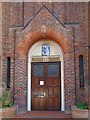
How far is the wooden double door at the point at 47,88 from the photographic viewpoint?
12.2 metres

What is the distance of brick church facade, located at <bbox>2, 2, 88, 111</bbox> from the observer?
11.7 m

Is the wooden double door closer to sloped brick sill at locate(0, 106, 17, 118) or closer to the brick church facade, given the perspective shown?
the brick church facade

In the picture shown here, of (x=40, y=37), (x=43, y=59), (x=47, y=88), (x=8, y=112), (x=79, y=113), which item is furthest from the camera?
(x=43, y=59)

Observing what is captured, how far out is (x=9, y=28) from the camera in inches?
483

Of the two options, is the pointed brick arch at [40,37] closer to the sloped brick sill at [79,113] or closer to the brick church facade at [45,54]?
the brick church facade at [45,54]

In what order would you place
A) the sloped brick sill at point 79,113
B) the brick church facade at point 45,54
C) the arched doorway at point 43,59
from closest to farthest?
1. the sloped brick sill at point 79,113
2. the brick church facade at point 45,54
3. the arched doorway at point 43,59

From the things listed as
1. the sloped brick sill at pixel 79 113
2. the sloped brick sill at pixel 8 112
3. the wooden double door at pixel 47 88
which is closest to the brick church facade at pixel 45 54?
the wooden double door at pixel 47 88

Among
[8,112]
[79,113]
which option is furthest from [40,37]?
[79,113]

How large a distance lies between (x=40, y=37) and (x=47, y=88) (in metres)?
2.73

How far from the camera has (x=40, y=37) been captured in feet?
39.9

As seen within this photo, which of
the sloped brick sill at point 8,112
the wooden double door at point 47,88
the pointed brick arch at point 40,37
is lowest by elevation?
the sloped brick sill at point 8,112

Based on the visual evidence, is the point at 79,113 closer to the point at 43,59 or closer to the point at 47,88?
the point at 47,88

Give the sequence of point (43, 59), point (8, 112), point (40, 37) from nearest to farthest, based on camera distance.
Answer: point (8, 112) → point (40, 37) → point (43, 59)

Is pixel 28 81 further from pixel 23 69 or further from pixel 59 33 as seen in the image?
pixel 59 33
